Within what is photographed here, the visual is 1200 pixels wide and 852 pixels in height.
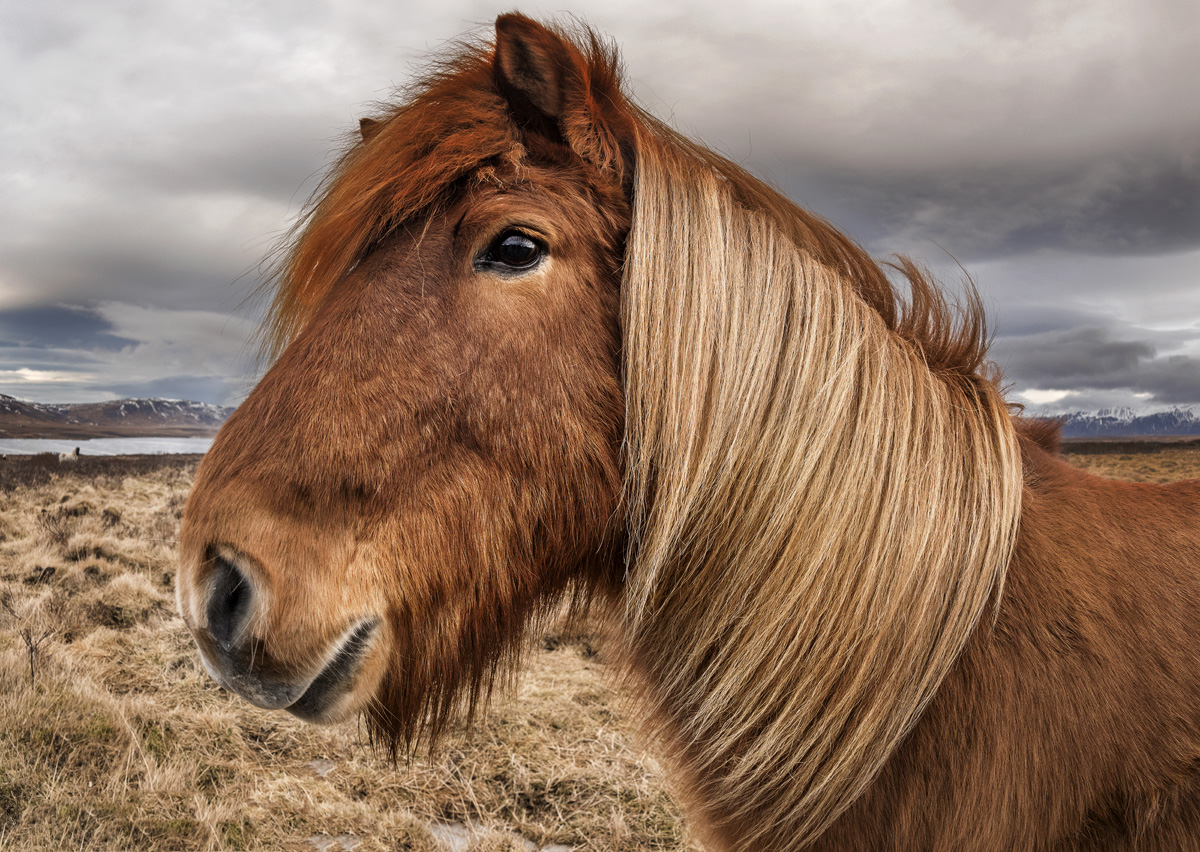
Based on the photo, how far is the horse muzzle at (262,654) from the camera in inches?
47.8

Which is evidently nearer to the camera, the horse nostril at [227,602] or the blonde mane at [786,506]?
the horse nostril at [227,602]

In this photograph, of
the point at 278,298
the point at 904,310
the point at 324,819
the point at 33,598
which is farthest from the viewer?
the point at 33,598

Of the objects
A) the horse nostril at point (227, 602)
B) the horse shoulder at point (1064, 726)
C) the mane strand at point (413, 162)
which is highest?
the mane strand at point (413, 162)

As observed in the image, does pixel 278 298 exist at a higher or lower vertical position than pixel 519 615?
higher

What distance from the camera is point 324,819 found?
339cm

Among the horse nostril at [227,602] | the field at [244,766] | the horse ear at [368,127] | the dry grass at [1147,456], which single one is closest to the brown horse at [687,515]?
the horse nostril at [227,602]

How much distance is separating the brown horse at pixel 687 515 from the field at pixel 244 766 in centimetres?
98

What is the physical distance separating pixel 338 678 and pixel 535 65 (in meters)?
1.36

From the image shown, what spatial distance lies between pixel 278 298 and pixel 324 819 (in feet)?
9.48

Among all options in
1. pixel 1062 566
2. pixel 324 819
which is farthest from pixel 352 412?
pixel 324 819

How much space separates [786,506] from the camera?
140 cm

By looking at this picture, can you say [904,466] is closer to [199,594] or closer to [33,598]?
[199,594]

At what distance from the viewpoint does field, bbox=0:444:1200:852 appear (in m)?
3.15

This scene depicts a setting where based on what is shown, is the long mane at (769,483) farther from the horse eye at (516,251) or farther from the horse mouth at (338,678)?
the horse mouth at (338,678)
